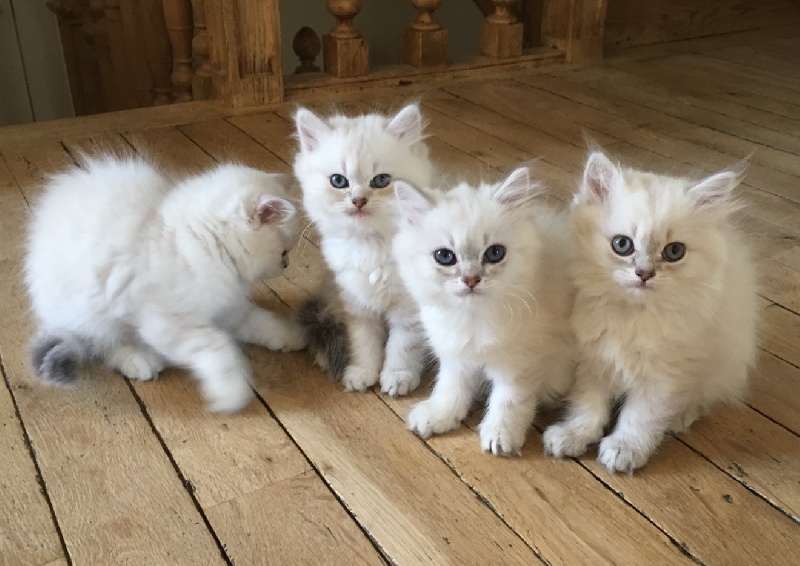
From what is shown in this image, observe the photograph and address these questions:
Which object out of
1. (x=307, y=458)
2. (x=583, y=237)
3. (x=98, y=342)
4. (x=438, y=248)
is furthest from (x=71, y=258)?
(x=583, y=237)

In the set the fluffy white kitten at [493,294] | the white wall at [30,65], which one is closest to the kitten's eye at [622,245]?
the fluffy white kitten at [493,294]

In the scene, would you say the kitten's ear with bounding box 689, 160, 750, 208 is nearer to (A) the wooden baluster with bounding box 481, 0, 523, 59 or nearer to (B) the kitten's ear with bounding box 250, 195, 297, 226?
(B) the kitten's ear with bounding box 250, 195, 297, 226

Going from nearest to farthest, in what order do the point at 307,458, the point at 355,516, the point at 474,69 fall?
the point at 355,516, the point at 307,458, the point at 474,69

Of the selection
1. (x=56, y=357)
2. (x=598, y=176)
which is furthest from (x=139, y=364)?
(x=598, y=176)

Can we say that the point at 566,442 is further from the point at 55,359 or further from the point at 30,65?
the point at 30,65

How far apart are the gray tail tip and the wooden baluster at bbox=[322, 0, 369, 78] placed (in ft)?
5.68

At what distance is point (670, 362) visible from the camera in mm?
1139

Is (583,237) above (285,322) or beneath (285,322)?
above

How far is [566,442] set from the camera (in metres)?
1.21

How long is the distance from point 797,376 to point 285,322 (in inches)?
38.7

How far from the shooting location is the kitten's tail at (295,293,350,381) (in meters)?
1.42

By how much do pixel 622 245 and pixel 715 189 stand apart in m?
0.15

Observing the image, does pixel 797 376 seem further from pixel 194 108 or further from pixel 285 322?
pixel 194 108

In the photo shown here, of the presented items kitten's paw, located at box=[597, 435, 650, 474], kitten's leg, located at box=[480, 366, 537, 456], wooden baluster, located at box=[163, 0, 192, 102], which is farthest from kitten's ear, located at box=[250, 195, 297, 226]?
wooden baluster, located at box=[163, 0, 192, 102]
